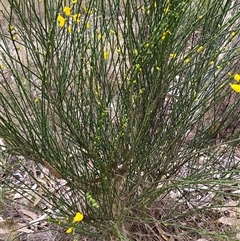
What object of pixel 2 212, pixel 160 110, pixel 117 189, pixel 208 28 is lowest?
pixel 2 212

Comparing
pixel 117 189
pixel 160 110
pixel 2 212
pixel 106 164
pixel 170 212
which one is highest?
pixel 160 110

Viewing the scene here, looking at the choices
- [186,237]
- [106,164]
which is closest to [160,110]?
[106,164]

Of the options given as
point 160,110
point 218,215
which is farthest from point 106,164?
point 218,215

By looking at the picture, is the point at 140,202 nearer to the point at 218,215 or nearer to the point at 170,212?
the point at 170,212

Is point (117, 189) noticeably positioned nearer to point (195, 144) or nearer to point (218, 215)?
point (195, 144)

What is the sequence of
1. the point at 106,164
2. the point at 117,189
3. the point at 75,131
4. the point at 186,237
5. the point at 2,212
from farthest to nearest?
1. the point at 2,212
2. the point at 186,237
3. the point at 117,189
4. the point at 106,164
5. the point at 75,131

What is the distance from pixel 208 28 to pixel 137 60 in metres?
0.62

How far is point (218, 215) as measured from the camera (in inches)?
109

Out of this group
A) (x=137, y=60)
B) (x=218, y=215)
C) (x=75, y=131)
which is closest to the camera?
(x=137, y=60)

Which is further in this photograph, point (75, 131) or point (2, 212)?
point (2, 212)

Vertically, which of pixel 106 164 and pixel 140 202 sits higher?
pixel 106 164

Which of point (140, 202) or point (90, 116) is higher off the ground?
point (90, 116)

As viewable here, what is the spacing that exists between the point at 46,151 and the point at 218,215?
4.06 feet

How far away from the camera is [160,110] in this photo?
2301 mm
